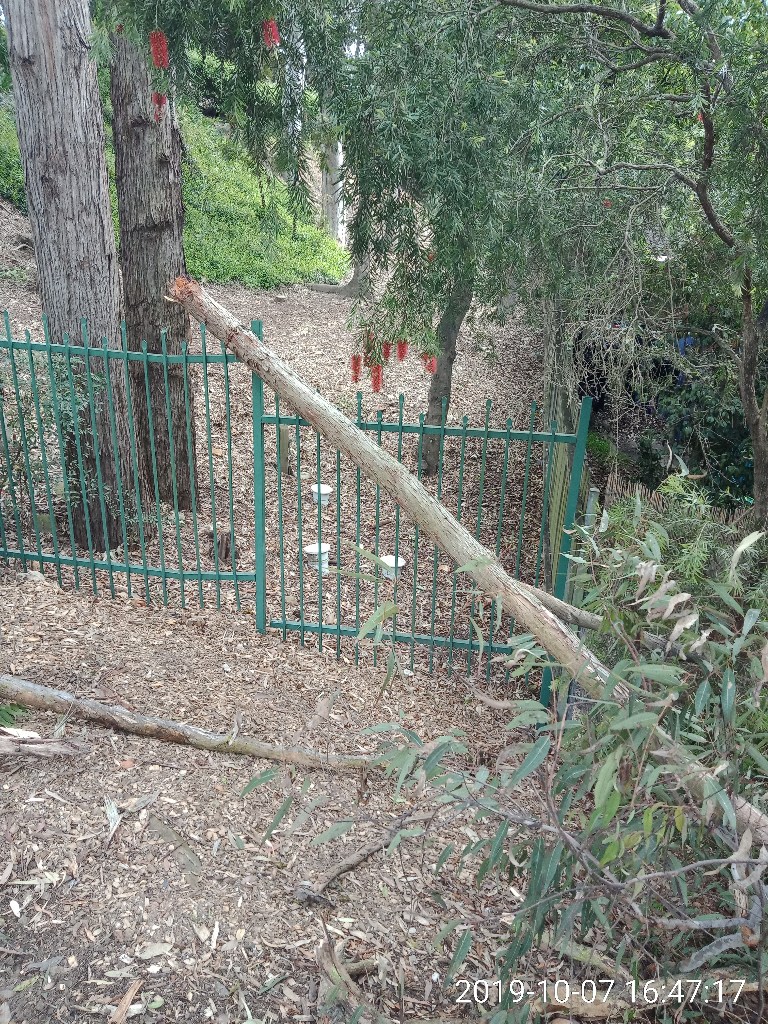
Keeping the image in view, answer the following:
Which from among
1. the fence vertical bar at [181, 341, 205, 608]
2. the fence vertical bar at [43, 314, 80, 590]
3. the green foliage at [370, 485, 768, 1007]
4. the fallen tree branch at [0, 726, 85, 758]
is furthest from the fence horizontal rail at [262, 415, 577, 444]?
the fallen tree branch at [0, 726, 85, 758]

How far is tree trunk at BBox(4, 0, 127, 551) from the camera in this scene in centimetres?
494

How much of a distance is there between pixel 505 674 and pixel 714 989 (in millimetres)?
2573

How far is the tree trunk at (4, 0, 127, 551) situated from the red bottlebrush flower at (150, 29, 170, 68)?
1823 millimetres

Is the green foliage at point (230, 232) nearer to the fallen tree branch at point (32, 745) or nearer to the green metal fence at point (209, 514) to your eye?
the green metal fence at point (209, 514)

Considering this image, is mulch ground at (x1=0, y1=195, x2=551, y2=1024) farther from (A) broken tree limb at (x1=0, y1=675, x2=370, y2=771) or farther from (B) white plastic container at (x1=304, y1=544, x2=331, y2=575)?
(B) white plastic container at (x1=304, y1=544, x2=331, y2=575)

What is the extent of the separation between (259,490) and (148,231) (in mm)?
2424

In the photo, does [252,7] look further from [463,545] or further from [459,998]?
[459,998]

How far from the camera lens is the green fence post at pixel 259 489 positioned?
449cm

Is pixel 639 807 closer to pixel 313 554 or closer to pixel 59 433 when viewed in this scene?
pixel 59 433

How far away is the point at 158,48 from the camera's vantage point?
354cm

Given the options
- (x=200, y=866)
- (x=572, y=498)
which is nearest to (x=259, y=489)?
(x=572, y=498)

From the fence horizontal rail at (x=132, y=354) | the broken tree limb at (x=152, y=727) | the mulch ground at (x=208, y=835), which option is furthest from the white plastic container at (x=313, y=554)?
the broken tree limb at (x=152, y=727)

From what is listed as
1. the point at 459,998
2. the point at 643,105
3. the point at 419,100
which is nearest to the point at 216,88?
the point at 419,100

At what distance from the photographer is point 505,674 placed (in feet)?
15.9
